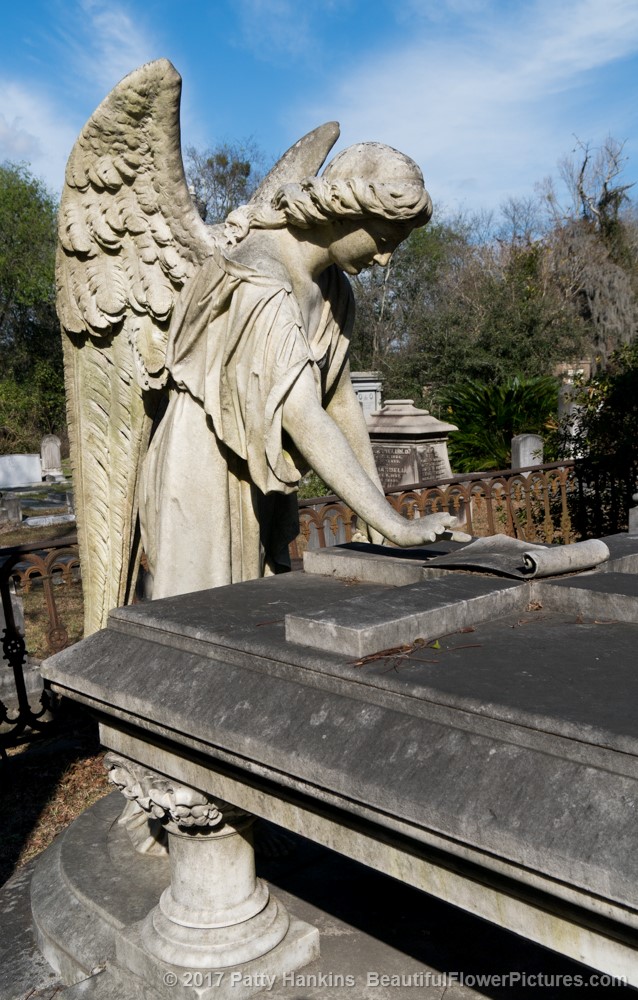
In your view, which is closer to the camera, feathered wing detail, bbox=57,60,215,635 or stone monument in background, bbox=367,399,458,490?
feathered wing detail, bbox=57,60,215,635

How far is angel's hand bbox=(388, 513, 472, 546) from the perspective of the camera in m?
2.14

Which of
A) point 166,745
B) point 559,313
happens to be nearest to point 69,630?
point 166,745

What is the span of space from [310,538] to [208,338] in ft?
19.8

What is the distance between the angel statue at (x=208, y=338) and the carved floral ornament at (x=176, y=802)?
1.98 ft

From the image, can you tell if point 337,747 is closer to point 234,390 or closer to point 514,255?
point 234,390

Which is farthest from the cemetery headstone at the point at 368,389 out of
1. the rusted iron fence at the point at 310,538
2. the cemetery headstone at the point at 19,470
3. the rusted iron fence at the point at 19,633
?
the rusted iron fence at the point at 19,633

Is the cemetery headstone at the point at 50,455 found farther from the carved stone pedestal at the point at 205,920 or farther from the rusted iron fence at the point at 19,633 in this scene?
the carved stone pedestal at the point at 205,920

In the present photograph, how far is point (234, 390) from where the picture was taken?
2.43 metres

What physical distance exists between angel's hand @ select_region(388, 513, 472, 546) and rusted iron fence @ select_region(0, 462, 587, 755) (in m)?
2.93

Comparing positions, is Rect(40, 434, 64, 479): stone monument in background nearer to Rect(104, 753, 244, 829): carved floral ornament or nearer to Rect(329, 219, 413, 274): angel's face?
Rect(329, 219, 413, 274): angel's face

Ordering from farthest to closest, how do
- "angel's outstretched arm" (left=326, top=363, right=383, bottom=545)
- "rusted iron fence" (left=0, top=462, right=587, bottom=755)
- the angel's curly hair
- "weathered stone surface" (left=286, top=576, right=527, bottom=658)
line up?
"rusted iron fence" (left=0, top=462, right=587, bottom=755), "angel's outstretched arm" (left=326, top=363, right=383, bottom=545), the angel's curly hair, "weathered stone surface" (left=286, top=576, right=527, bottom=658)

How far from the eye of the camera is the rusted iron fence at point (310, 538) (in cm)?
482
